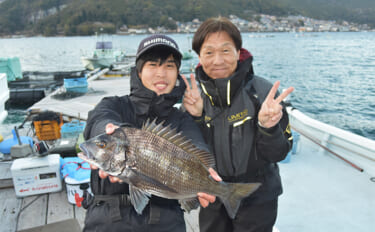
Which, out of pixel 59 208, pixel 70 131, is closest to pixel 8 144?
pixel 70 131

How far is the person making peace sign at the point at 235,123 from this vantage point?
2.29 meters

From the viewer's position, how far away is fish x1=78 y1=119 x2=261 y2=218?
1.67 metres

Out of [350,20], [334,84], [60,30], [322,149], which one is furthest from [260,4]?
[322,149]

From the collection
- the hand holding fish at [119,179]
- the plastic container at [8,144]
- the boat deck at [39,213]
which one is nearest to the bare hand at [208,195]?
the hand holding fish at [119,179]

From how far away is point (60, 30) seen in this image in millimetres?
136250

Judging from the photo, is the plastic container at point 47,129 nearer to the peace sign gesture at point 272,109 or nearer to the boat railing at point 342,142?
the boat railing at point 342,142

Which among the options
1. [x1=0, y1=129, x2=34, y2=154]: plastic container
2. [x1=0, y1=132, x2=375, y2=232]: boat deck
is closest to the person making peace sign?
[x1=0, y1=132, x2=375, y2=232]: boat deck

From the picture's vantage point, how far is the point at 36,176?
13.7ft

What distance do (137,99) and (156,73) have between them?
29 centimetres

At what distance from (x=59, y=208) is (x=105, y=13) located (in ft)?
450

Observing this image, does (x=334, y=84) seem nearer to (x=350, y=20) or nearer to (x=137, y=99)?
(x=137, y=99)

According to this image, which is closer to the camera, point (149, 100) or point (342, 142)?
point (149, 100)

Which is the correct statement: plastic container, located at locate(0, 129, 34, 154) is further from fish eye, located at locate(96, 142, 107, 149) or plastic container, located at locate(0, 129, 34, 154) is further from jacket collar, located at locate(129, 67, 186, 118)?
fish eye, located at locate(96, 142, 107, 149)

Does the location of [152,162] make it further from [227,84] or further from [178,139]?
[227,84]
